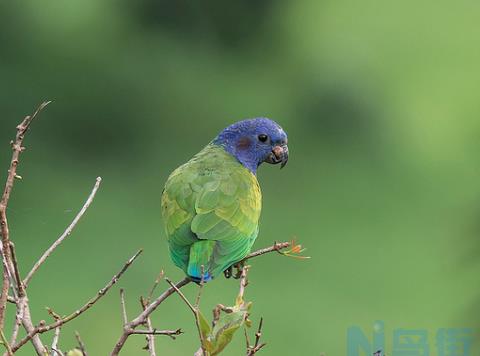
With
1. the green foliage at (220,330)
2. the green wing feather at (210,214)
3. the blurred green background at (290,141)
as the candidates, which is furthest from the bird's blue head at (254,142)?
the blurred green background at (290,141)

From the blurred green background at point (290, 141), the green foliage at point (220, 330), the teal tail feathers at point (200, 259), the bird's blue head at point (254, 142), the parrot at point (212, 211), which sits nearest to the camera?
the green foliage at point (220, 330)

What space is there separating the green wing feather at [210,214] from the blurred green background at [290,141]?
8.43ft

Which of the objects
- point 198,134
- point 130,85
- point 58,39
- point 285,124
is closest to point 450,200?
point 285,124

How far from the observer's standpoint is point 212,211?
8.46 feet

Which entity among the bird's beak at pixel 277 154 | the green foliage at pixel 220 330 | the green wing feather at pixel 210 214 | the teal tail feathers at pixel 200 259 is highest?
the bird's beak at pixel 277 154

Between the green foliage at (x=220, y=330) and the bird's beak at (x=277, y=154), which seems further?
the bird's beak at (x=277, y=154)

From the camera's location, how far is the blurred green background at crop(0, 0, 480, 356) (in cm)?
582

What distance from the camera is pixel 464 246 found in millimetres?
2225

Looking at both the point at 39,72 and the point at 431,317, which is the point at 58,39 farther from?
the point at 431,317

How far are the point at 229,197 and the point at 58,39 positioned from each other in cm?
505

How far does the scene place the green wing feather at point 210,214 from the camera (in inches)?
96.7

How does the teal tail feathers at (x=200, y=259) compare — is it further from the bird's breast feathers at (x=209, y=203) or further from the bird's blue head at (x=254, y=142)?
the bird's blue head at (x=254, y=142)

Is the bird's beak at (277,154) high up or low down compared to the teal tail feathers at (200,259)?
up

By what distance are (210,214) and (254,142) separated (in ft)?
1.84
